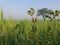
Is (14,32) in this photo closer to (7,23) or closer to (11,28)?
(11,28)

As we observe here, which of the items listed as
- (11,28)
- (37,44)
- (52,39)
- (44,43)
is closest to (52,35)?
(52,39)

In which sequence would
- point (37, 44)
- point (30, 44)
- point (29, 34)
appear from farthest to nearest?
point (29, 34), point (30, 44), point (37, 44)

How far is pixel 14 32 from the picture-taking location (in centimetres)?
188

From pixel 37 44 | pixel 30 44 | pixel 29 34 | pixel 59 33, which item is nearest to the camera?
pixel 37 44

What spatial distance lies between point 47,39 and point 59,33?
28cm

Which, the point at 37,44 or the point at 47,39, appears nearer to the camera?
the point at 37,44

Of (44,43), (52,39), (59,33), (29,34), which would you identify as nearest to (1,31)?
(29,34)

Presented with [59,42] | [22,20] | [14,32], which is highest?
[22,20]

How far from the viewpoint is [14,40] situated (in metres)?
1.81

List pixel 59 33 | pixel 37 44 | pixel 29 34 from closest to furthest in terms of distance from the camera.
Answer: pixel 37 44 < pixel 29 34 < pixel 59 33

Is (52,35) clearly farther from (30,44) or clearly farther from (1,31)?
(1,31)

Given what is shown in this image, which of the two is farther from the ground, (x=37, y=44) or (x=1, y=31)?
(x=1, y=31)

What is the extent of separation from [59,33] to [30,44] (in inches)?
17.0

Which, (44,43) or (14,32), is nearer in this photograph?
(44,43)
